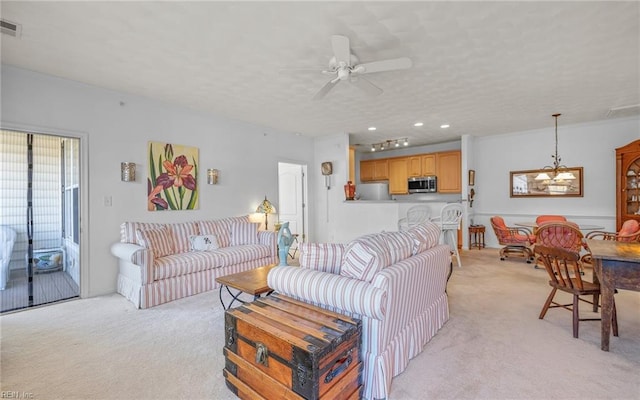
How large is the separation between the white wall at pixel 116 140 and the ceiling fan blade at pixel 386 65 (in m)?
3.06

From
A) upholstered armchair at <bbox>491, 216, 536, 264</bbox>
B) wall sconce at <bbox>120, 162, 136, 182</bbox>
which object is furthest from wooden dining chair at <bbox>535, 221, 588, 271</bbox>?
wall sconce at <bbox>120, 162, 136, 182</bbox>

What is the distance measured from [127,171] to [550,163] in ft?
24.7

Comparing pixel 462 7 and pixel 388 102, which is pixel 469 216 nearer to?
pixel 388 102

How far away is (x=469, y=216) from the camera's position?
6551mm

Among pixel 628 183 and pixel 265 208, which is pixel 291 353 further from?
pixel 628 183

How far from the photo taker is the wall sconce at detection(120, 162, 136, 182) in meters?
3.78

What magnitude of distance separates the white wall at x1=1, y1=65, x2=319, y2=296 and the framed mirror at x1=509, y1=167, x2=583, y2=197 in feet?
18.4

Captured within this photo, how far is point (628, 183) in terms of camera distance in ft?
16.2

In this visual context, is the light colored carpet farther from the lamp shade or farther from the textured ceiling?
the textured ceiling

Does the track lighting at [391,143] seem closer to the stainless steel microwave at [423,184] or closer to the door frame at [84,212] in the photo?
the stainless steel microwave at [423,184]

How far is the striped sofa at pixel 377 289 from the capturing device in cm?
169

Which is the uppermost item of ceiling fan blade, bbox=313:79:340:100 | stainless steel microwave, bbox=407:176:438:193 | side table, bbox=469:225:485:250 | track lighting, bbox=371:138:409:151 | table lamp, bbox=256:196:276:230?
track lighting, bbox=371:138:409:151

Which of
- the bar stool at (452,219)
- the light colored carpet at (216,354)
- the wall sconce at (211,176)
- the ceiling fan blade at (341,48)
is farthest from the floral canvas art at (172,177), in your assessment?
the bar stool at (452,219)

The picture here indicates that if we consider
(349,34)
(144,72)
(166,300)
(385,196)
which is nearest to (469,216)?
(385,196)
